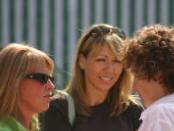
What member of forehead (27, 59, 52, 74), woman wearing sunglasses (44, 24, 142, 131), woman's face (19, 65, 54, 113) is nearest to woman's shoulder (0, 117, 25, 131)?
woman's face (19, 65, 54, 113)

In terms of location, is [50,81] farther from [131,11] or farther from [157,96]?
[131,11]

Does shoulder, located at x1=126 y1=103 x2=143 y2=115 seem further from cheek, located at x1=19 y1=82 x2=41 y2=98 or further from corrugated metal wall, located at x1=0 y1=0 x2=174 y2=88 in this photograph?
corrugated metal wall, located at x1=0 y1=0 x2=174 y2=88

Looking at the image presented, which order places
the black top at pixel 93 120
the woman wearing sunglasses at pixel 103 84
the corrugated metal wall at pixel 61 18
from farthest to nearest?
1. the corrugated metal wall at pixel 61 18
2. the woman wearing sunglasses at pixel 103 84
3. the black top at pixel 93 120

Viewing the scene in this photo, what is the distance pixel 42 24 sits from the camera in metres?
7.45

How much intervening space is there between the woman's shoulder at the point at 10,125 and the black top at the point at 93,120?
0.79 m

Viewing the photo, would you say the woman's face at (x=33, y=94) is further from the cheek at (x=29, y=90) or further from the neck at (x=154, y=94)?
the neck at (x=154, y=94)

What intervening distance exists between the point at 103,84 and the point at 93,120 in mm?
214

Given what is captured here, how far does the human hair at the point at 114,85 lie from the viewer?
3.95 meters

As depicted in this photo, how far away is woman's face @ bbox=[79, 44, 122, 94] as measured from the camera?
3.96m

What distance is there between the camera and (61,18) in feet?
24.3

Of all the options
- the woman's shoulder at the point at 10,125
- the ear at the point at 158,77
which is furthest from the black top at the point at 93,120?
the ear at the point at 158,77

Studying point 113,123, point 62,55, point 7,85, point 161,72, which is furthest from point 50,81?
point 62,55

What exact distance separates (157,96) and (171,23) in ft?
15.6

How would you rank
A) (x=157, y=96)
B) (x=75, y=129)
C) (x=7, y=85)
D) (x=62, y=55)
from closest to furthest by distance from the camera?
(x=157, y=96) → (x=7, y=85) → (x=75, y=129) → (x=62, y=55)
